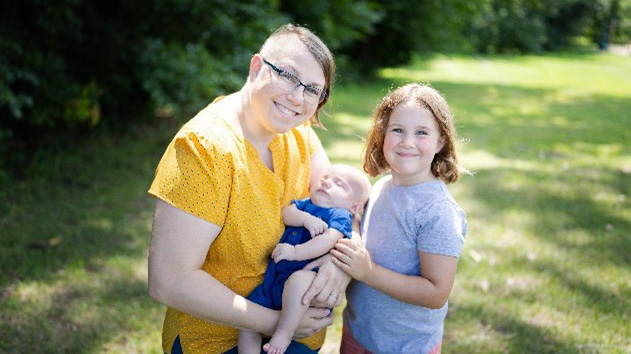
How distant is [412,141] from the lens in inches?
78.5

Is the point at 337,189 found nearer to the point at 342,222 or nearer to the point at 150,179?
the point at 342,222

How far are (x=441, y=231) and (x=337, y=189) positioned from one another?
1.36 feet

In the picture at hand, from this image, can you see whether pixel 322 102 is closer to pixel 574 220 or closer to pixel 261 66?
pixel 261 66

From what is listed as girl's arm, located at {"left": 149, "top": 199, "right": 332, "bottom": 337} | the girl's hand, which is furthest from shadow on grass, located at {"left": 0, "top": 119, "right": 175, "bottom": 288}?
the girl's hand

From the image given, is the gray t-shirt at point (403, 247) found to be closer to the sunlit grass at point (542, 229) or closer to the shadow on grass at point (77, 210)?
the sunlit grass at point (542, 229)

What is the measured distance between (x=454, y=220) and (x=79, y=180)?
4.20m

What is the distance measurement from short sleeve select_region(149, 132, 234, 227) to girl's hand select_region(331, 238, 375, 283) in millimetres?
398

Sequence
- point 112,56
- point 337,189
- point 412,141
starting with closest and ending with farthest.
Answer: point 412,141
point 337,189
point 112,56

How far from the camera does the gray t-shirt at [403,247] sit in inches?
76.4

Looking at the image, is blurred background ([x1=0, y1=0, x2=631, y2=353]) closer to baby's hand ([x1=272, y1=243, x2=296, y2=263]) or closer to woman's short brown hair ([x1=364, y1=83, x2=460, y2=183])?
woman's short brown hair ([x1=364, y1=83, x2=460, y2=183])

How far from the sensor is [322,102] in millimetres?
2096

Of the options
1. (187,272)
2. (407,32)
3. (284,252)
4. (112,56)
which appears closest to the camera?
(187,272)

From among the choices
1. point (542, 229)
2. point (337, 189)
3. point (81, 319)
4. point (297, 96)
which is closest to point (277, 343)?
point (337, 189)

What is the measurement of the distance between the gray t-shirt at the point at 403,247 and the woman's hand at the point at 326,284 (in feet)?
0.63
